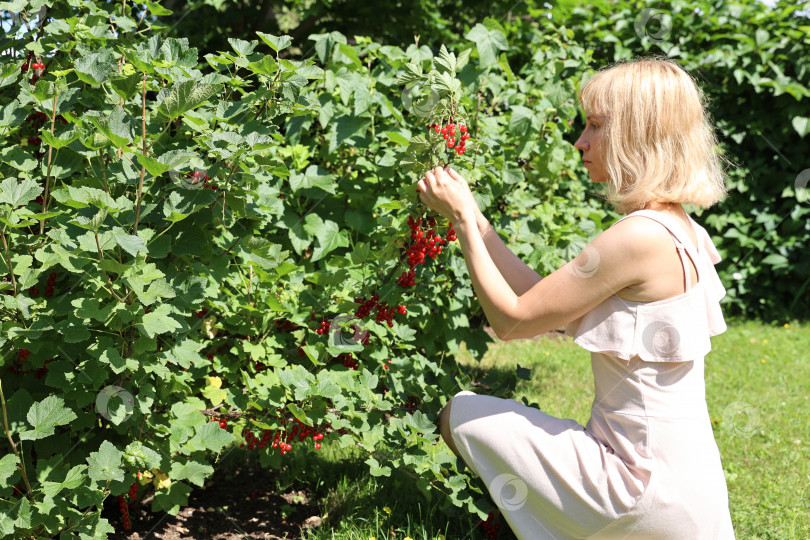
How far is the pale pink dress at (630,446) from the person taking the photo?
1.74m

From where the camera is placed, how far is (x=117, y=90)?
5.69ft

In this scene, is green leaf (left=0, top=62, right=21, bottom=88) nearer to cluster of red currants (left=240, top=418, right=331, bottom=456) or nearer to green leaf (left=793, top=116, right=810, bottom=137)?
cluster of red currants (left=240, top=418, right=331, bottom=456)

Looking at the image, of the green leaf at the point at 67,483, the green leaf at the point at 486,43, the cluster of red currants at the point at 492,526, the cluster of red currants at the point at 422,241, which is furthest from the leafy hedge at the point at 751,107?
the green leaf at the point at 67,483

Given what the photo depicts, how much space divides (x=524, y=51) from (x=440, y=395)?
3868 mm

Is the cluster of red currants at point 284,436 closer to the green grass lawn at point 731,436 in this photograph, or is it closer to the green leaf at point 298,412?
the green leaf at point 298,412

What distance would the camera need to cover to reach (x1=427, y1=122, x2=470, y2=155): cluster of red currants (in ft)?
6.39

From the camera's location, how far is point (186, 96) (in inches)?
65.4

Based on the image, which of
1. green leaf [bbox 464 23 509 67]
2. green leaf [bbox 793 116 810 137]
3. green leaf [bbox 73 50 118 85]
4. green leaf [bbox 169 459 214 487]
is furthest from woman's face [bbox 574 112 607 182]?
green leaf [bbox 793 116 810 137]

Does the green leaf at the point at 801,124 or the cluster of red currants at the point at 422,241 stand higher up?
the cluster of red currants at the point at 422,241

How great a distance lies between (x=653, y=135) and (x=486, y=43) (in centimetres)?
111

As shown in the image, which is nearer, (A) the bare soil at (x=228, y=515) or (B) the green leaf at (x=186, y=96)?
(B) the green leaf at (x=186, y=96)

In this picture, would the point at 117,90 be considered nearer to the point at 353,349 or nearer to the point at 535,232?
the point at 353,349

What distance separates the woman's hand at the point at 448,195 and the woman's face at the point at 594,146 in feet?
1.21

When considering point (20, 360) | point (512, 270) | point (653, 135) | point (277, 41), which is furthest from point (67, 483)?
point (653, 135)
